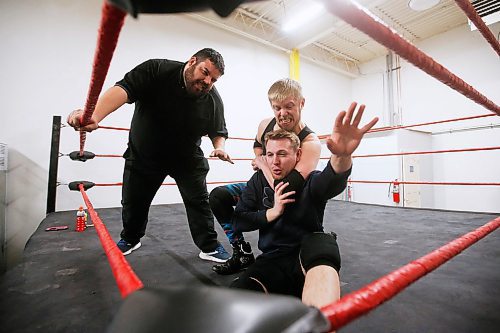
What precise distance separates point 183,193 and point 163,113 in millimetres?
433

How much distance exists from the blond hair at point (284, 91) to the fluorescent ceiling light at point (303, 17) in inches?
138

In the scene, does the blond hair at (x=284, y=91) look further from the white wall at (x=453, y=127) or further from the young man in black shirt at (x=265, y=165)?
the white wall at (x=453, y=127)

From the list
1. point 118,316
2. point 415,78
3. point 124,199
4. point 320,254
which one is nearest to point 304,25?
point 415,78

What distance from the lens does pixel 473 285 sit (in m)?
1.03

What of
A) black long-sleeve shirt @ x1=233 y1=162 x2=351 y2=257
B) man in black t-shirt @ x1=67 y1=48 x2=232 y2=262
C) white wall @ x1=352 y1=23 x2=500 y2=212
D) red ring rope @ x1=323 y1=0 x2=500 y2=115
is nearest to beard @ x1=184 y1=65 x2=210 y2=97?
man in black t-shirt @ x1=67 y1=48 x2=232 y2=262

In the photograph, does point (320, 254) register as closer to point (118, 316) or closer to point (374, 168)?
point (118, 316)

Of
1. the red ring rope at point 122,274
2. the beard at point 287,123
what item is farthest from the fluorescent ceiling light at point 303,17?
the red ring rope at point 122,274

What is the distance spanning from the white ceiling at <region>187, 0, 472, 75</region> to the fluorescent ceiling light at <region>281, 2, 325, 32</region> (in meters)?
0.09

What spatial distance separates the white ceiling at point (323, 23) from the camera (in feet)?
14.4

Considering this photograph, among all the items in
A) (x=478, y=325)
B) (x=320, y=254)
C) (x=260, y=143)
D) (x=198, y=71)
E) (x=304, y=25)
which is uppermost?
(x=304, y=25)

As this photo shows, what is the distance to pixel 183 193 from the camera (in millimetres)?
1465

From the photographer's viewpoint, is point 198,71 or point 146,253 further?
point 146,253

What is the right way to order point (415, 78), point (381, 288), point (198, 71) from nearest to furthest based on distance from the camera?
point (381, 288) < point (198, 71) < point (415, 78)

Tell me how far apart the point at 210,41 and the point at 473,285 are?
446 cm
